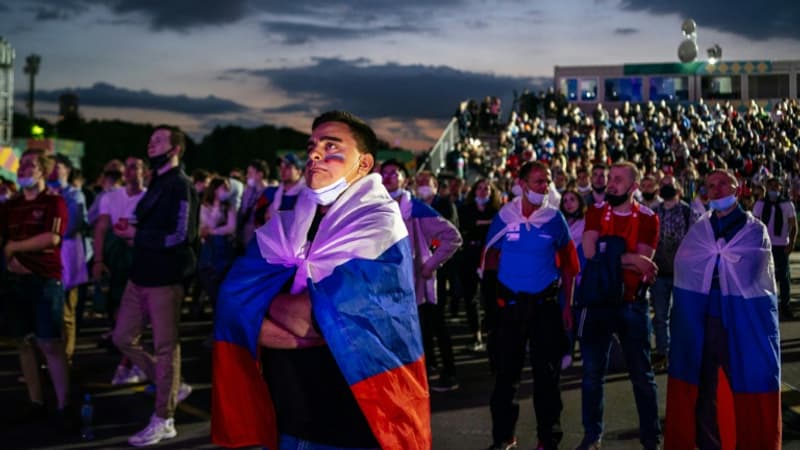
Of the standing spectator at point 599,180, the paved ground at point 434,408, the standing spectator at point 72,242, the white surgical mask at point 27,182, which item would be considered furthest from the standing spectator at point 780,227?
the white surgical mask at point 27,182

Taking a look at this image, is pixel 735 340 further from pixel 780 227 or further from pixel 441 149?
pixel 441 149

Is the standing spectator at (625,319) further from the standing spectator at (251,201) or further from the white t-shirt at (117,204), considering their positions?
the white t-shirt at (117,204)

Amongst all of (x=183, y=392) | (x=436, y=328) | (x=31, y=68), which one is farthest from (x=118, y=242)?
(x=31, y=68)

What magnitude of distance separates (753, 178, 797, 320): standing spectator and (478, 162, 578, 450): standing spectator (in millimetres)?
7134

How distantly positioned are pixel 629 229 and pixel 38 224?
4513 mm

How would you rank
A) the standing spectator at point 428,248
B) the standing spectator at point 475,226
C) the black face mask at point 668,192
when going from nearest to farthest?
the standing spectator at point 428,248
the black face mask at point 668,192
the standing spectator at point 475,226

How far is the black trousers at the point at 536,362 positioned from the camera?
17.6ft

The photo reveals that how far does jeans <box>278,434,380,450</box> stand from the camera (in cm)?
272

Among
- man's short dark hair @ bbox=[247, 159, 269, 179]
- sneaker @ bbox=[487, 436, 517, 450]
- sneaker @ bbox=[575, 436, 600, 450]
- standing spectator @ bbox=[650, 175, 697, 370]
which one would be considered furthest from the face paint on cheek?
man's short dark hair @ bbox=[247, 159, 269, 179]

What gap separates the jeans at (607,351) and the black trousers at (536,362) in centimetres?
18

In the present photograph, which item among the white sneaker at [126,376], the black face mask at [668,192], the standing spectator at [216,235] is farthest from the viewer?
the standing spectator at [216,235]

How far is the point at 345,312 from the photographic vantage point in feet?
8.56

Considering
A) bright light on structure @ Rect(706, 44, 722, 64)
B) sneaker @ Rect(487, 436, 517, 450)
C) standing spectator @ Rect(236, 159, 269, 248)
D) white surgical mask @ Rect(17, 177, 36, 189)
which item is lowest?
sneaker @ Rect(487, 436, 517, 450)

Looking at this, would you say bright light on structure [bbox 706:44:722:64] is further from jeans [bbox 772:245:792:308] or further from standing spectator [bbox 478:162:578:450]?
standing spectator [bbox 478:162:578:450]
